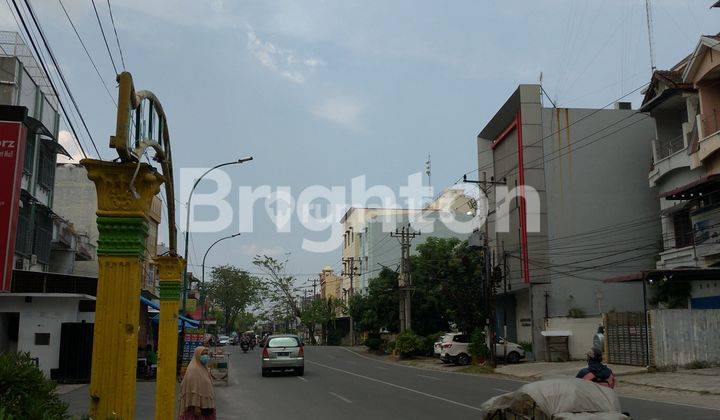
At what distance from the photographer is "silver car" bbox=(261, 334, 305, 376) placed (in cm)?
2661

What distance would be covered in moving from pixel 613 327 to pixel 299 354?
1389 cm

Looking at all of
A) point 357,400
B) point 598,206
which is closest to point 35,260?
point 357,400

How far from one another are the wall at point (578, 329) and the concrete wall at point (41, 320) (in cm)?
2347

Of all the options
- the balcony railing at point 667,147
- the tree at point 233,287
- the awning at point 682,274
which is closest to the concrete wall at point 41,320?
the awning at point 682,274

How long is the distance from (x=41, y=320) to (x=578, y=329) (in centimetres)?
2538

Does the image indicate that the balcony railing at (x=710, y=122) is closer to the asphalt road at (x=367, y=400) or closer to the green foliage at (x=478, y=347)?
the asphalt road at (x=367, y=400)

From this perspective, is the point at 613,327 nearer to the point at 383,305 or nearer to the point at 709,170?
the point at 709,170

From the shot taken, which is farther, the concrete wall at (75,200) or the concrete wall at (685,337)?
the concrete wall at (75,200)

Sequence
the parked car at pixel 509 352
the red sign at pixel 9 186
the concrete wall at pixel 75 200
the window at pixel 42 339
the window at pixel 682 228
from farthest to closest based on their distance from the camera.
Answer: the concrete wall at pixel 75 200
the parked car at pixel 509 352
the window at pixel 682 228
the window at pixel 42 339
the red sign at pixel 9 186

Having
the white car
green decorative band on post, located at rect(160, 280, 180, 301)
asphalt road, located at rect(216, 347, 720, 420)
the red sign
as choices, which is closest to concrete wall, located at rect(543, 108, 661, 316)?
the white car

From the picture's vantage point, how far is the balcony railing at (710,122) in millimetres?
25797

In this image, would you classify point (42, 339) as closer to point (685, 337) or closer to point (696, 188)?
point (685, 337)

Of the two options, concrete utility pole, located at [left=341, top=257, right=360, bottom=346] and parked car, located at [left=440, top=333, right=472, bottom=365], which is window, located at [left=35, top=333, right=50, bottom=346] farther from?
concrete utility pole, located at [left=341, top=257, right=360, bottom=346]

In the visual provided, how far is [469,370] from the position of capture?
31266mm
